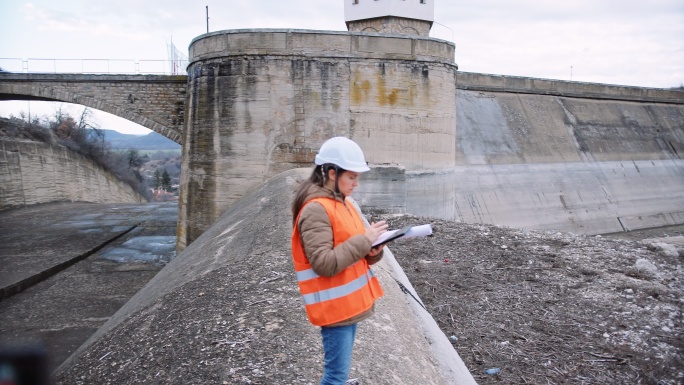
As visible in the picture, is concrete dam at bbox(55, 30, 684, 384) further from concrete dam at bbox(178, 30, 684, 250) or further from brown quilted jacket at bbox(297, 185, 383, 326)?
brown quilted jacket at bbox(297, 185, 383, 326)

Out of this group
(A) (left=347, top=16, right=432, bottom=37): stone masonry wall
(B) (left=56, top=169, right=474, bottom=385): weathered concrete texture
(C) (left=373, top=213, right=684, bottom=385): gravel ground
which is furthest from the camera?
(A) (left=347, top=16, right=432, bottom=37): stone masonry wall

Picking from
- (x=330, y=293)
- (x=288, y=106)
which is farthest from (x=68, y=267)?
(x=330, y=293)

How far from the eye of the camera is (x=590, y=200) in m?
26.4

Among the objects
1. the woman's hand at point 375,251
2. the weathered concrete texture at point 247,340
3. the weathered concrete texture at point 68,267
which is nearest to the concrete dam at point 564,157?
the weathered concrete texture at point 68,267

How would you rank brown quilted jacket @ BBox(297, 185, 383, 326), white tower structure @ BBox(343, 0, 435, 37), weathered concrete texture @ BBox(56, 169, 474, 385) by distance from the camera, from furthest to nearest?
white tower structure @ BBox(343, 0, 435, 37) < weathered concrete texture @ BBox(56, 169, 474, 385) < brown quilted jacket @ BBox(297, 185, 383, 326)

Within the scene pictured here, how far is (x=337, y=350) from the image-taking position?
276cm

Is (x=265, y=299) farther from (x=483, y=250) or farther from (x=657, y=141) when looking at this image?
(x=657, y=141)

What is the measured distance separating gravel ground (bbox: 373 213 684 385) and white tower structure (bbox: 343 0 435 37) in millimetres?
A: 16226

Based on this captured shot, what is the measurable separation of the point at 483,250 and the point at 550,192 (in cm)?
1786

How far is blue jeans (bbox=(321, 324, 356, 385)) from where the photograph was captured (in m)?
2.75

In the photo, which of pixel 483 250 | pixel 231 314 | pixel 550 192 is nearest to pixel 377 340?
pixel 231 314

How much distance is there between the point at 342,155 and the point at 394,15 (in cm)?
2261

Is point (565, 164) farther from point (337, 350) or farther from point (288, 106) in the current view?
point (337, 350)

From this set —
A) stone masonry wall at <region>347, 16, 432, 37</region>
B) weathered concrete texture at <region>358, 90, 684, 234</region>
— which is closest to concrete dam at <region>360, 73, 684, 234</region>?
weathered concrete texture at <region>358, 90, 684, 234</region>
